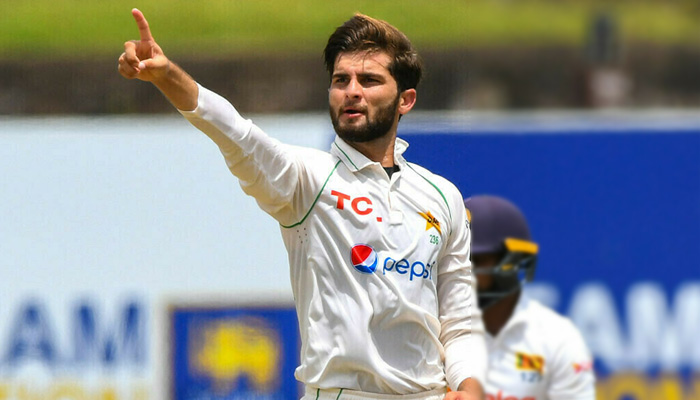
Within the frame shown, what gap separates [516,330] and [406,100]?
1.84 metres

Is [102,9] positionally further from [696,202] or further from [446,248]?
[446,248]

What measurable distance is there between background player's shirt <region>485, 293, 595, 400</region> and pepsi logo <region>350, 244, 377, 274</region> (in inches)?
71.1

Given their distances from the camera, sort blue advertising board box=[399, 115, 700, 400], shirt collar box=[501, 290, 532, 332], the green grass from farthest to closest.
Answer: the green grass < blue advertising board box=[399, 115, 700, 400] < shirt collar box=[501, 290, 532, 332]

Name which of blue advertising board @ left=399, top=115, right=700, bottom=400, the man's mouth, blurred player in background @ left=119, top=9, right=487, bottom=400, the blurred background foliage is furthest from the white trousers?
blue advertising board @ left=399, top=115, right=700, bottom=400

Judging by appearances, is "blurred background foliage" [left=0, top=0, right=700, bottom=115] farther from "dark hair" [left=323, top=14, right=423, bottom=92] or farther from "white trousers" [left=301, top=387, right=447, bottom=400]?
"white trousers" [left=301, top=387, right=447, bottom=400]

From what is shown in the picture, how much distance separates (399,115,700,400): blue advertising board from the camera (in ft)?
19.7

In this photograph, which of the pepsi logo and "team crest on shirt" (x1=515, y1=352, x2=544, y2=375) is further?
"team crest on shirt" (x1=515, y1=352, x2=544, y2=375)

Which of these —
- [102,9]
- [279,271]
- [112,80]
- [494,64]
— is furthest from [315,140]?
[494,64]

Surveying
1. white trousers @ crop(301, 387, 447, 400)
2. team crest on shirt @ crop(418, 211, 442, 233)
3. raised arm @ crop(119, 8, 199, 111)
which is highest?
raised arm @ crop(119, 8, 199, 111)

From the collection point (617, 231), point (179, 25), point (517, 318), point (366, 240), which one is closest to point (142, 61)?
point (366, 240)

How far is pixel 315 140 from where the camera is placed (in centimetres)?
574

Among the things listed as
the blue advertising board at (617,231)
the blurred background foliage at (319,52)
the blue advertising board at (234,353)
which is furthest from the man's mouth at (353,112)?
the blue advertising board at (617,231)

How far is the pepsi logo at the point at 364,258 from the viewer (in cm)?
237

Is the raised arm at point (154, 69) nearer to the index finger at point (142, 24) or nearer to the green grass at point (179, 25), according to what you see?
the index finger at point (142, 24)
